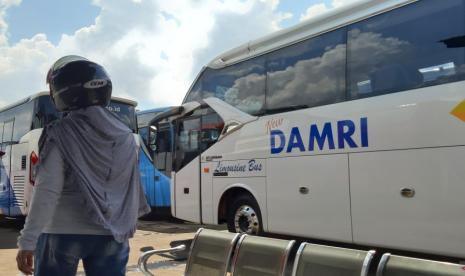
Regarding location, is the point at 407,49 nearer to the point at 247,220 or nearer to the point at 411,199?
the point at 411,199

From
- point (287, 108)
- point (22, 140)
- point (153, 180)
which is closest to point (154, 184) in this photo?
point (153, 180)

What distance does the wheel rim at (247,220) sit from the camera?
8.09m

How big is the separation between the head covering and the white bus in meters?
8.51

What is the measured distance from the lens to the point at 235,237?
4.01 metres

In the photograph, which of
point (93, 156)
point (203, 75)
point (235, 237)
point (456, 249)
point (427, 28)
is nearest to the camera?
point (93, 156)

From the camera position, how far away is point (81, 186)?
2482mm

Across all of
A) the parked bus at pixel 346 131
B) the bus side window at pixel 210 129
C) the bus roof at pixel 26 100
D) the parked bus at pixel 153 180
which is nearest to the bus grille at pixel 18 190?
the bus roof at pixel 26 100

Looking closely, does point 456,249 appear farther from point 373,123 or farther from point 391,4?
point 391,4

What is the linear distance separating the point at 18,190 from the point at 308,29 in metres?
8.35

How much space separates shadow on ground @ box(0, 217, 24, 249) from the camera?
10.2 m

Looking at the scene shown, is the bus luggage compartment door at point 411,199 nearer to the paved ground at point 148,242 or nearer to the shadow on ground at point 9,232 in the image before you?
the paved ground at point 148,242

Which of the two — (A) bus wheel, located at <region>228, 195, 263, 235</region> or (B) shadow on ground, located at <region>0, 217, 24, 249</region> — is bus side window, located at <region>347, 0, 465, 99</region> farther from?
(B) shadow on ground, located at <region>0, 217, 24, 249</region>

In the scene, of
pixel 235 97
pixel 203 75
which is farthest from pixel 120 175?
pixel 203 75

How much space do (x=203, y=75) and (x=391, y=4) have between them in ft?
13.5
